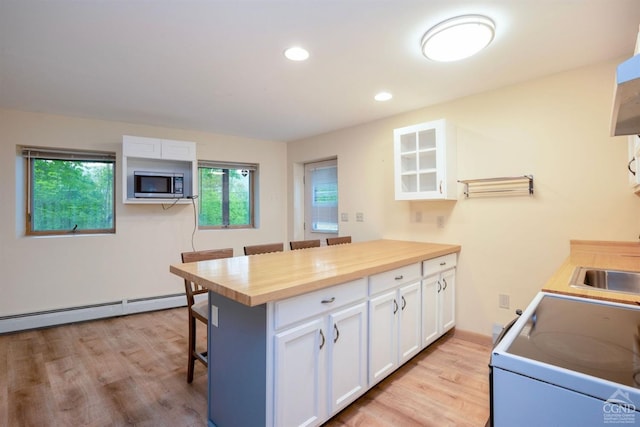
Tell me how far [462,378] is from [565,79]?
7.88 feet

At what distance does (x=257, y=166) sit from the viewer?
466cm

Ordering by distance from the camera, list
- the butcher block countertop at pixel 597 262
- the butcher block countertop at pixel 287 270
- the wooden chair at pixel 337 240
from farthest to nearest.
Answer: the wooden chair at pixel 337 240, the butcher block countertop at pixel 287 270, the butcher block countertop at pixel 597 262

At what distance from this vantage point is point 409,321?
2.27 metres

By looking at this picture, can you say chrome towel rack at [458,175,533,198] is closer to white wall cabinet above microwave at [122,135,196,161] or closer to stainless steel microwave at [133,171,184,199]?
white wall cabinet above microwave at [122,135,196,161]

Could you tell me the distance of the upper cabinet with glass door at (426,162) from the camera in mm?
2781

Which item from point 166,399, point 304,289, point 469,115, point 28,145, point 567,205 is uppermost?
point 469,115

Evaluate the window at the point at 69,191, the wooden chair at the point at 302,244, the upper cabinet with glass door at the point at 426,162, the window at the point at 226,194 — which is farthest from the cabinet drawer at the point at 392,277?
the window at the point at 69,191

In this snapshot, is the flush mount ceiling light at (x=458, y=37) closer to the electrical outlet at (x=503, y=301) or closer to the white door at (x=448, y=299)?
the white door at (x=448, y=299)

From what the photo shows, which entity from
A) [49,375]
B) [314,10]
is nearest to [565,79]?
[314,10]

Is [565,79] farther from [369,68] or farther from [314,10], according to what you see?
[314,10]

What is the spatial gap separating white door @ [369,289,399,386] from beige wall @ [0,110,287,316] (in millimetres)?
2902

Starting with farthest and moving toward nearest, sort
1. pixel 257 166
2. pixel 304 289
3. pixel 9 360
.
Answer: pixel 257 166, pixel 9 360, pixel 304 289

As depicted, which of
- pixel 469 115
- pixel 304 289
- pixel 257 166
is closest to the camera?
pixel 304 289

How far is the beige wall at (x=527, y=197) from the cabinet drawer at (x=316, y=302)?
1551 mm
